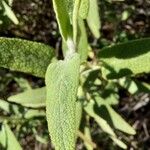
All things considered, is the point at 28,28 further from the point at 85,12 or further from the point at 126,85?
the point at 85,12

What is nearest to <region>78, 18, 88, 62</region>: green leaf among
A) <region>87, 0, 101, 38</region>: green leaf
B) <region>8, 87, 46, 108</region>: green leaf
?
<region>87, 0, 101, 38</region>: green leaf

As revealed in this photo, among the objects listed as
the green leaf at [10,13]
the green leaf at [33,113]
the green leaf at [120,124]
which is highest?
the green leaf at [10,13]

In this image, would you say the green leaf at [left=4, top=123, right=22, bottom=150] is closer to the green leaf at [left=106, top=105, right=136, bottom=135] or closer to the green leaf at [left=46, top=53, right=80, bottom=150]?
the green leaf at [left=106, top=105, right=136, bottom=135]

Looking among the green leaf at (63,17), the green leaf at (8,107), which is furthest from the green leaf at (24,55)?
the green leaf at (8,107)

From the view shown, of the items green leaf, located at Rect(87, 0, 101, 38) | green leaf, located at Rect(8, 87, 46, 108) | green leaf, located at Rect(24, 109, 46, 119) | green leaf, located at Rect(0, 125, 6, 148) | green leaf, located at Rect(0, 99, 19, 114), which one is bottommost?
green leaf, located at Rect(24, 109, 46, 119)

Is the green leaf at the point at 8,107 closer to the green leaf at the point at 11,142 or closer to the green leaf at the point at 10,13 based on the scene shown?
the green leaf at the point at 11,142

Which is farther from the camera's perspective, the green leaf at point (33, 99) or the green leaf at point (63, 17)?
the green leaf at point (33, 99)

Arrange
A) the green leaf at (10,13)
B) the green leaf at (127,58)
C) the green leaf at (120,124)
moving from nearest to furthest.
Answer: the green leaf at (127,58) < the green leaf at (10,13) < the green leaf at (120,124)
